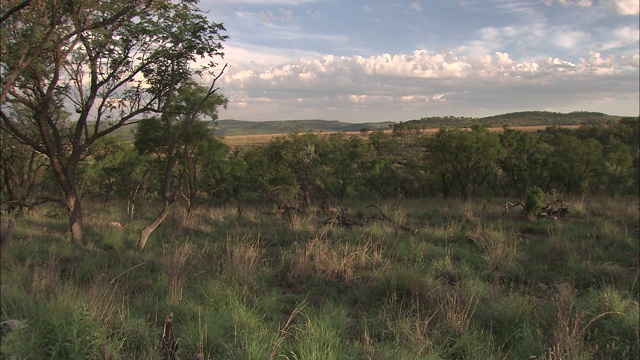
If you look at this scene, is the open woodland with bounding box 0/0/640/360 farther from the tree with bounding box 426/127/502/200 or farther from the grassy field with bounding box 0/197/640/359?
the tree with bounding box 426/127/502/200

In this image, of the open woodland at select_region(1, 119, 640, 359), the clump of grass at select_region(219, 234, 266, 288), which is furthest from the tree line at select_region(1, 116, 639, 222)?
the clump of grass at select_region(219, 234, 266, 288)

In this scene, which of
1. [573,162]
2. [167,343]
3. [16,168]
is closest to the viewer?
[167,343]

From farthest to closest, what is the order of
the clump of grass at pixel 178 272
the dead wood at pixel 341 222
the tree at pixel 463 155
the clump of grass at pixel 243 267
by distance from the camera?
the tree at pixel 463 155, the dead wood at pixel 341 222, the clump of grass at pixel 243 267, the clump of grass at pixel 178 272

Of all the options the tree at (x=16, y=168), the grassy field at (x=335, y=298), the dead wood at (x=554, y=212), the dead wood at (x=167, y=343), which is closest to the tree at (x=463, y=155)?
the dead wood at (x=554, y=212)

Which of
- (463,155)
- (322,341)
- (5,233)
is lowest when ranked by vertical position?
(322,341)

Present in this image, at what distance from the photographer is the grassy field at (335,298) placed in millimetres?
3354

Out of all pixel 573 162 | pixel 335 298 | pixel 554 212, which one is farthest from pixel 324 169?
pixel 335 298

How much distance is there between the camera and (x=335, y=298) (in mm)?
5207

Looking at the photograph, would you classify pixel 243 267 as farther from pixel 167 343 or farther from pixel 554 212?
pixel 554 212

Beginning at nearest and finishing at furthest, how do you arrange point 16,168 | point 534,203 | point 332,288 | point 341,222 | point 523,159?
point 332,288
point 341,222
point 534,203
point 16,168
point 523,159

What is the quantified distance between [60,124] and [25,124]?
3.00 meters

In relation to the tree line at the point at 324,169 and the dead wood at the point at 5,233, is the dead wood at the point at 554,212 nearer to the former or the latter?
the tree line at the point at 324,169

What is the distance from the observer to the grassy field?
335cm

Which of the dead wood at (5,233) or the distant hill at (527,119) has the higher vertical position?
the distant hill at (527,119)
